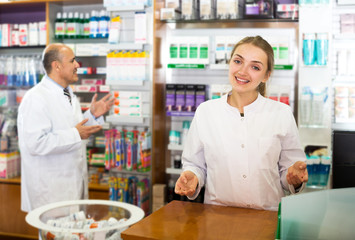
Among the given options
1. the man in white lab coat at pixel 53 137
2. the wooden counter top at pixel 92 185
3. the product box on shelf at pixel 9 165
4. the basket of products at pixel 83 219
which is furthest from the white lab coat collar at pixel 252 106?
the product box on shelf at pixel 9 165

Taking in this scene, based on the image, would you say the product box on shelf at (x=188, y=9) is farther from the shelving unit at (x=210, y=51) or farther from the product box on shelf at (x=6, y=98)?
the product box on shelf at (x=6, y=98)

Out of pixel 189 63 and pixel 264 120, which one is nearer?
pixel 264 120

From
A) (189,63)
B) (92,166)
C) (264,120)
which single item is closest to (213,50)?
(189,63)

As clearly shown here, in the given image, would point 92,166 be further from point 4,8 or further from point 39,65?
point 4,8

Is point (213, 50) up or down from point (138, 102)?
up

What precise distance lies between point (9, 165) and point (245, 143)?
3.75m

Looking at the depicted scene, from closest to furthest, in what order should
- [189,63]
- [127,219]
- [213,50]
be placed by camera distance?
[127,219] < [189,63] < [213,50]

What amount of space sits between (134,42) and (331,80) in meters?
1.95

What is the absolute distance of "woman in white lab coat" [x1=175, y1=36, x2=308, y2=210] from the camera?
222cm

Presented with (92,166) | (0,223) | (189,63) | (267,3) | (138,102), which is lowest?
(0,223)

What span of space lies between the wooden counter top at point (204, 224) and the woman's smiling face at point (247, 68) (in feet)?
2.21

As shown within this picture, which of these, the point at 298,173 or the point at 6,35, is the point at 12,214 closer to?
the point at 6,35

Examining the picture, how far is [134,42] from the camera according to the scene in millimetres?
4277

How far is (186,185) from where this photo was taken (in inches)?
78.0
